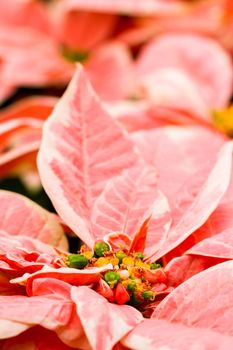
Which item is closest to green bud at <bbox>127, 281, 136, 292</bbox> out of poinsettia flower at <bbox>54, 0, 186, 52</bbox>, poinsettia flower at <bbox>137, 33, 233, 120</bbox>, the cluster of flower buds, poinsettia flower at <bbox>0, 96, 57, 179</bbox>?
the cluster of flower buds

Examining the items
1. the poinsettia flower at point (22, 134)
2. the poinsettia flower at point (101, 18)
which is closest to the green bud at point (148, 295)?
the poinsettia flower at point (22, 134)

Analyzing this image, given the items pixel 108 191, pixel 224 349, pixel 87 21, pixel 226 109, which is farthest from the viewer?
pixel 87 21

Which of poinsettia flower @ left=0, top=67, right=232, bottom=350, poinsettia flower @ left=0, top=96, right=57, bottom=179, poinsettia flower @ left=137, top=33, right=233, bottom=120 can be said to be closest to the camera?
poinsettia flower @ left=0, top=67, right=232, bottom=350

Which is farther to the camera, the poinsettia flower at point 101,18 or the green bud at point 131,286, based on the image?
the poinsettia flower at point 101,18

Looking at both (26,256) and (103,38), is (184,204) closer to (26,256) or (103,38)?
(26,256)

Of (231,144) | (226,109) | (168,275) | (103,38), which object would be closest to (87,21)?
(103,38)

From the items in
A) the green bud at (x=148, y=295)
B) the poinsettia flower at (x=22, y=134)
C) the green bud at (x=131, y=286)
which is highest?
the green bud at (x=131, y=286)

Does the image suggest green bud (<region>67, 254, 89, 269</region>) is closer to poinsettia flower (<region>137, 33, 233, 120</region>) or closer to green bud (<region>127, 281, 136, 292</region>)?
green bud (<region>127, 281, 136, 292</region>)

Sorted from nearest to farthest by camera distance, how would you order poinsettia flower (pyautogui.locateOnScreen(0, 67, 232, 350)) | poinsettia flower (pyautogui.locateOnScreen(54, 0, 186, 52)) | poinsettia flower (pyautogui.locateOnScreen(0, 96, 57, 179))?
poinsettia flower (pyautogui.locateOnScreen(0, 67, 232, 350))
poinsettia flower (pyautogui.locateOnScreen(0, 96, 57, 179))
poinsettia flower (pyautogui.locateOnScreen(54, 0, 186, 52))

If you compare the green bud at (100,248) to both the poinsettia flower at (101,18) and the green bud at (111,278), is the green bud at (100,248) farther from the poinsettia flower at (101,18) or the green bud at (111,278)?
the poinsettia flower at (101,18)

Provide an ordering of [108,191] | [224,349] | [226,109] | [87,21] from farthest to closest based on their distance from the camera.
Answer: [87,21] → [226,109] → [108,191] → [224,349]

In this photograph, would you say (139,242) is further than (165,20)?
No
